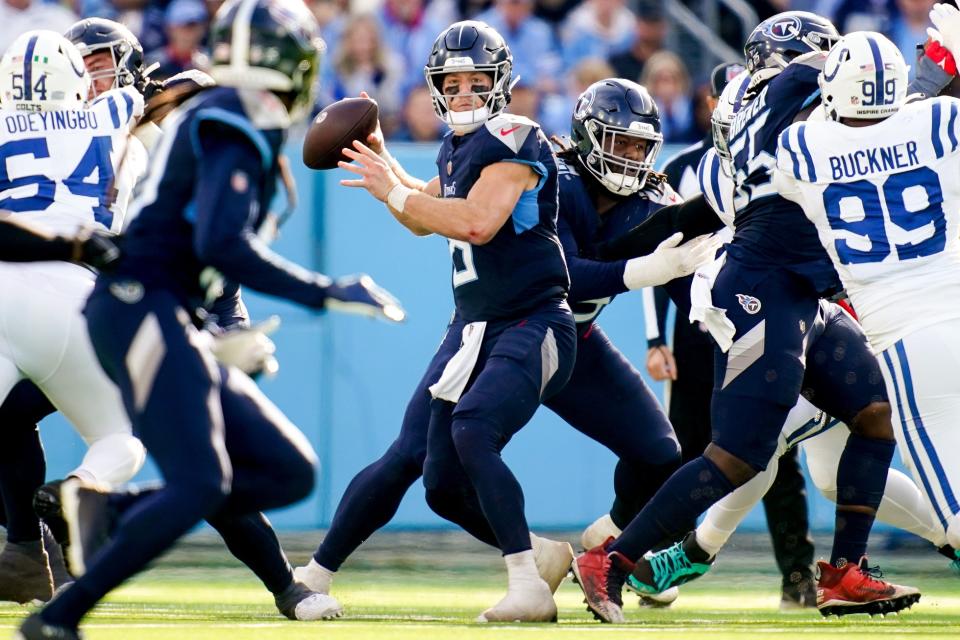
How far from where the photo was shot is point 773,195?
204 inches

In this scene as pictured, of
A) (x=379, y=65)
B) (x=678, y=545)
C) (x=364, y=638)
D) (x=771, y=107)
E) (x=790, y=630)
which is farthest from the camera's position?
(x=379, y=65)

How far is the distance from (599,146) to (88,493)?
7.96 ft

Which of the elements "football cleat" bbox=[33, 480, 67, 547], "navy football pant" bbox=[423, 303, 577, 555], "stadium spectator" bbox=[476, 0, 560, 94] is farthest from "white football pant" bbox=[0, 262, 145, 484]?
"stadium spectator" bbox=[476, 0, 560, 94]

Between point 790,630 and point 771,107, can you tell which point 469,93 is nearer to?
point 771,107

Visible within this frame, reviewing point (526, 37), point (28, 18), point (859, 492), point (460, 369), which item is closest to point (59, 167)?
point (460, 369)

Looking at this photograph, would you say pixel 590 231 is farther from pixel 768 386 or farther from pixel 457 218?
pixel 768 386

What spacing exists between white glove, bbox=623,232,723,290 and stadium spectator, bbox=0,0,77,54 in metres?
5.26

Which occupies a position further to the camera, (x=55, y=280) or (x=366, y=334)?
(x=366, y=334)

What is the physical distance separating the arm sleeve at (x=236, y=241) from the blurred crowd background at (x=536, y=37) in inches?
224

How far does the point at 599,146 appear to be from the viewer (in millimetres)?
5668

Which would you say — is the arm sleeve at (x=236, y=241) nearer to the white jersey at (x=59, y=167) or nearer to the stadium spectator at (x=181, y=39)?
the white jersey at (x=59, y=167)

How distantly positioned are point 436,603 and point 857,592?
66.5 inches

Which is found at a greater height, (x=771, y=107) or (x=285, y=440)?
(x=771, y=107)

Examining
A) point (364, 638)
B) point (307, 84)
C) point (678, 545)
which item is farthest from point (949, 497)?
point (307, 84)
